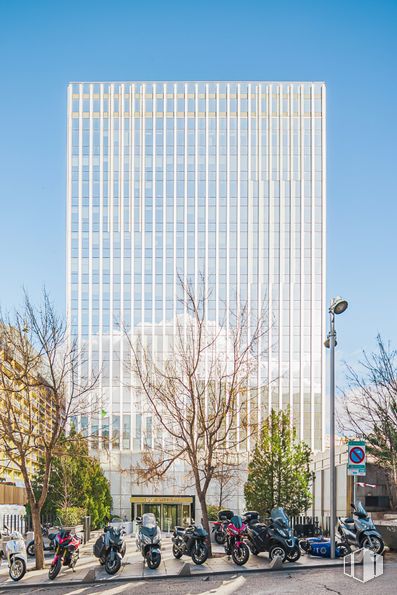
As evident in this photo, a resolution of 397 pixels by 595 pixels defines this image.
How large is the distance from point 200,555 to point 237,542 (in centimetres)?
129

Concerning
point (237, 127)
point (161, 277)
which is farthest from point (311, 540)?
point (237, 127)

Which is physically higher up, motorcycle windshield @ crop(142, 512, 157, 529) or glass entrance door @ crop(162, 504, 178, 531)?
motorcycle windshield @ crop(142, 512, 157, 529)

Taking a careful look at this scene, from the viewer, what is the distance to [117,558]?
23812mm

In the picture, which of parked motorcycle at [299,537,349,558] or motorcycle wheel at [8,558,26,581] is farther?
parked motorcycle at [299,537,349,558]

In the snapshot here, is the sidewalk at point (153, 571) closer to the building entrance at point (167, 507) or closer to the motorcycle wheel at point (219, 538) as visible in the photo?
the motorcycle wheel at point (219, 538)

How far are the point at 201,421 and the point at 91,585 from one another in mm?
8710

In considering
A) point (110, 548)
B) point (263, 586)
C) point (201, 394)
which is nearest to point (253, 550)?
point (110, 548)

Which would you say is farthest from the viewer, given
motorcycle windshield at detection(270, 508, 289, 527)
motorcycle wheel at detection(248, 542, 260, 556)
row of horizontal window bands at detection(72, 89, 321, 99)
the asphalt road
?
row of horizontal window bands at detection(72, 89, 321, 99)

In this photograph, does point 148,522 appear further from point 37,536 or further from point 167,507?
Result: point 167,507

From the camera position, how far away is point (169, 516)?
85.6 metres

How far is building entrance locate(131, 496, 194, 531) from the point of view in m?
85.5

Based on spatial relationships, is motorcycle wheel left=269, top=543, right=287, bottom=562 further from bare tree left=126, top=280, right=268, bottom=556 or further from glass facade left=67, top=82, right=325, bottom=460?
glass facade left=67, top=82, right=325, bottom=460

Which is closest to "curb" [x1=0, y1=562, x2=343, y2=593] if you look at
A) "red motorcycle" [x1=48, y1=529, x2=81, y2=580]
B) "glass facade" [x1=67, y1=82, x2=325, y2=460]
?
"red motorcycle" [x1=48, y1=529, x2=81, y2=580]

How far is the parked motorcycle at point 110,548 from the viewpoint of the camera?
934 inches
